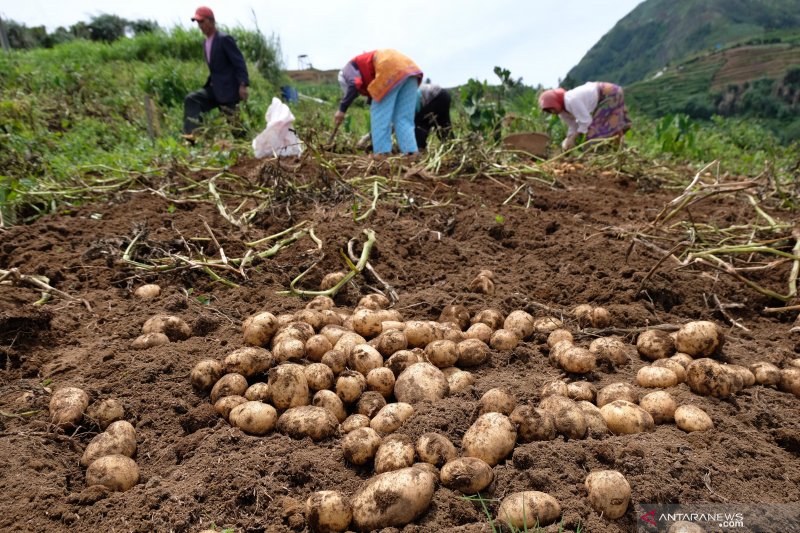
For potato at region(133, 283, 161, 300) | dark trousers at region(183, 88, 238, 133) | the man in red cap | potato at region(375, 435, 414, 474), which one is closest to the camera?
potato at region(375, 435, 414, 474)

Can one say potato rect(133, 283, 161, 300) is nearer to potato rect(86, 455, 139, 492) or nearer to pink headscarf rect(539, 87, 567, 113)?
potato rect(86, 455, 139, 492)

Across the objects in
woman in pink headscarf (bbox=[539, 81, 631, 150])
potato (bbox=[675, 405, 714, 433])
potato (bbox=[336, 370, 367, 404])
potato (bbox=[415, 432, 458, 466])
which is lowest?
potato (bbox=[675, 405, 714, 433])

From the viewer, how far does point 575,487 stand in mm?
1521

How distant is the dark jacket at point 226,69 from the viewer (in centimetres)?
760

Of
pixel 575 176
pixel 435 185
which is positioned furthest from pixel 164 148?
pixel 575 176

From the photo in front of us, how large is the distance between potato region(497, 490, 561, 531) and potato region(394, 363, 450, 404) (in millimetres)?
619

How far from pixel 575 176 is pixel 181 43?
13.2 meters

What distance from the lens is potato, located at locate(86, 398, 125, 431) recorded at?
1.88m

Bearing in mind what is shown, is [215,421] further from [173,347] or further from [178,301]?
[178,301]

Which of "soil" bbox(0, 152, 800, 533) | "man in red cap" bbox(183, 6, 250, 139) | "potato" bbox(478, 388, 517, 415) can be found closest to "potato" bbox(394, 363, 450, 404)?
"soil" bbox(0, 152, 800, 533)

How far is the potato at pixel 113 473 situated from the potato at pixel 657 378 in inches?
74.6

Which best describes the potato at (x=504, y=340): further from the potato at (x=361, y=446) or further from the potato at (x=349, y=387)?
the potato at (x=361, y=446)

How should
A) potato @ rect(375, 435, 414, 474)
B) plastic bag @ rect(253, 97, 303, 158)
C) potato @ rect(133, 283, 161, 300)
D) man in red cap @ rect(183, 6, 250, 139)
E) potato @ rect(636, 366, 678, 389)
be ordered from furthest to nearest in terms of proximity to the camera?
1. man in red cap @ rect(183, 6, 250, 139)
2. plastic bag @ rect(253, 97, 303, 158)
3. potato @ rect(133, 283, 161, 300)
4. potato @ rect(636, 366, 678, 389)
5. potato @ rect(375, 435, 414, 474)

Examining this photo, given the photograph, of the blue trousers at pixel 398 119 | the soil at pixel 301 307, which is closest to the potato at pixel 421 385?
the soil at pixel 301 307
